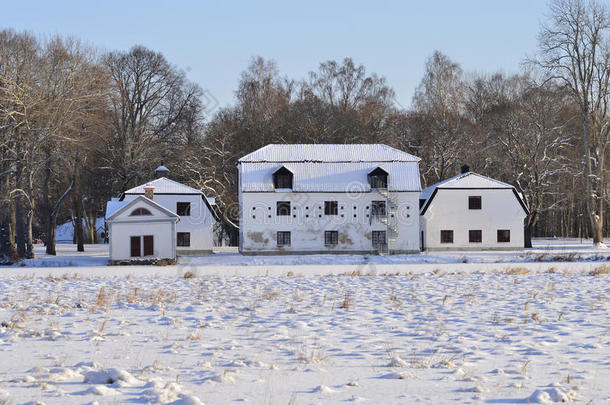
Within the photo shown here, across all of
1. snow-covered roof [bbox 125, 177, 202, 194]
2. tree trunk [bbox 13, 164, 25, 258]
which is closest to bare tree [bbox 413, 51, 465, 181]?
snow-covered roof [bbox 125, 177, 202, 194]

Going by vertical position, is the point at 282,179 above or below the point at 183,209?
above

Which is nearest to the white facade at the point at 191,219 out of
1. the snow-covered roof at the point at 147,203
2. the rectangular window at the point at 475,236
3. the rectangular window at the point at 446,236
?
the snow-covered roof at the point at 147,203

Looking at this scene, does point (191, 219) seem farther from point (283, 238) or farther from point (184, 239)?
point (283, 238)

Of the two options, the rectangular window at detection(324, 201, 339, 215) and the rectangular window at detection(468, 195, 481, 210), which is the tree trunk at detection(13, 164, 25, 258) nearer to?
the rectangular window at detection(324, 201, 339, 215)

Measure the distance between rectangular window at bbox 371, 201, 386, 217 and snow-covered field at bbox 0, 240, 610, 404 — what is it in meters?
25.9

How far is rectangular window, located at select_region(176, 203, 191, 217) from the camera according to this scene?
44781 mm

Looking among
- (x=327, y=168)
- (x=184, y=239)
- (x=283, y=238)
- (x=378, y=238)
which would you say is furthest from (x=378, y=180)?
(x=184, y=239)

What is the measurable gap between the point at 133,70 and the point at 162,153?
726cm

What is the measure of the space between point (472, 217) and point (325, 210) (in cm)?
1096

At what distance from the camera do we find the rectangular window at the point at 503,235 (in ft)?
150

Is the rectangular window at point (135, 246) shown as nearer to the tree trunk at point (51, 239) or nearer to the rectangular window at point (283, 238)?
the tree trunk at point (51, 239)

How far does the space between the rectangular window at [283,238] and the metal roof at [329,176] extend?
3.04 metres

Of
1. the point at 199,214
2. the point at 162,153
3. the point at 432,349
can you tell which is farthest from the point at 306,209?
the point at 432,349

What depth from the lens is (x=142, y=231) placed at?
3856 centimetres
